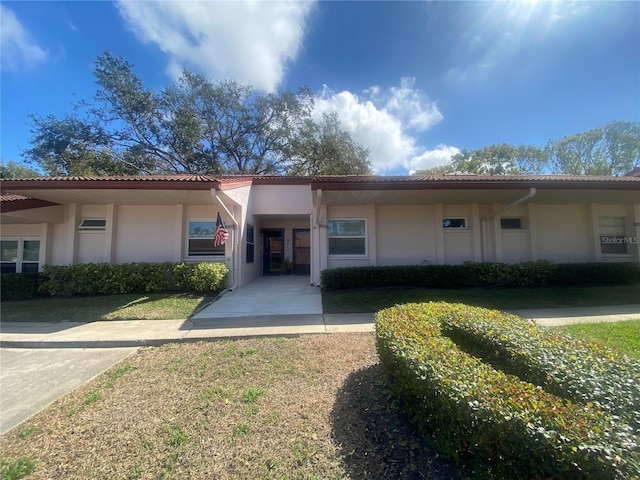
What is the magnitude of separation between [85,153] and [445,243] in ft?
74.0

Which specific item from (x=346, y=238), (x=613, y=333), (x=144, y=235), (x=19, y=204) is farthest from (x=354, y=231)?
(x=19, y=204)

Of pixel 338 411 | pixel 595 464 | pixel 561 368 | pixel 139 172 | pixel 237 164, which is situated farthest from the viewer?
pixel 237 164

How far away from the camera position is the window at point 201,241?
1044 centimetres

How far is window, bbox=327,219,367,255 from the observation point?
10188 millimetres

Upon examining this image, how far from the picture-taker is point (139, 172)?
67.2 feet

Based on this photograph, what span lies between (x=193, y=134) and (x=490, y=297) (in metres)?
20.7

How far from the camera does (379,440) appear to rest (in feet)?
8.06

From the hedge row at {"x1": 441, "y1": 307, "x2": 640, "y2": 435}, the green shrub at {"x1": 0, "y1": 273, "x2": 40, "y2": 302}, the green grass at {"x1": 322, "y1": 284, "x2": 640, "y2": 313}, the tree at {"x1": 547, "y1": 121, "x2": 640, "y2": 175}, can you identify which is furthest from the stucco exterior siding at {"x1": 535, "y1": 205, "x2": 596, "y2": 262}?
the tree at {"x1": 547, "y1": 121, "x2": 640, "y2": 175}

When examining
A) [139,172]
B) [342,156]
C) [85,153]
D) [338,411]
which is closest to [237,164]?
[139,172]

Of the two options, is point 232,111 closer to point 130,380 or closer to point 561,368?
point 130,380

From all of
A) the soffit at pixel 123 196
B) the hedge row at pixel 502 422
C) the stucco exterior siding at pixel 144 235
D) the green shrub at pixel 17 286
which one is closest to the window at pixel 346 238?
the soffit at pixel 123 196

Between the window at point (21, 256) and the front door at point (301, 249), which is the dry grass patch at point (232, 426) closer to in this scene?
the window at point (21, 256)

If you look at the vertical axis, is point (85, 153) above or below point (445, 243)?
above

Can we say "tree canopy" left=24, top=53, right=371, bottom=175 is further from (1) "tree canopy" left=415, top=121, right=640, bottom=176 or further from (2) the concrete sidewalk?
(2) the concrete sidewalk
